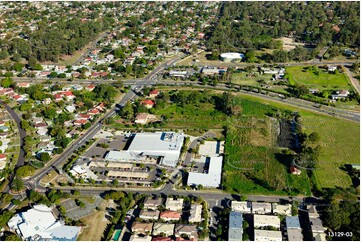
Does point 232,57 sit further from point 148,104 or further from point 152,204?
point 152,204

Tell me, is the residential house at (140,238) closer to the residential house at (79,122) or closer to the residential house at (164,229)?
the residential house at (164,229)

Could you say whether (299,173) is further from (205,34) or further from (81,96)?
(205,34)

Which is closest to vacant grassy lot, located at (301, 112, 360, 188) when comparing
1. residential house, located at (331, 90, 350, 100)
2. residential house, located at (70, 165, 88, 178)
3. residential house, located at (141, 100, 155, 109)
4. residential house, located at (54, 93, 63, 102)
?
residential house, located at (331, 90, 350, 100)

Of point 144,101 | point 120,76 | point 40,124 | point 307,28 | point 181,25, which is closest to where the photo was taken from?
point 40,124

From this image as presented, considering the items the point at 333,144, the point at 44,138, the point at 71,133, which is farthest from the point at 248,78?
the point at 44,138

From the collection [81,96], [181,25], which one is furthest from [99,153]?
[181,25]
